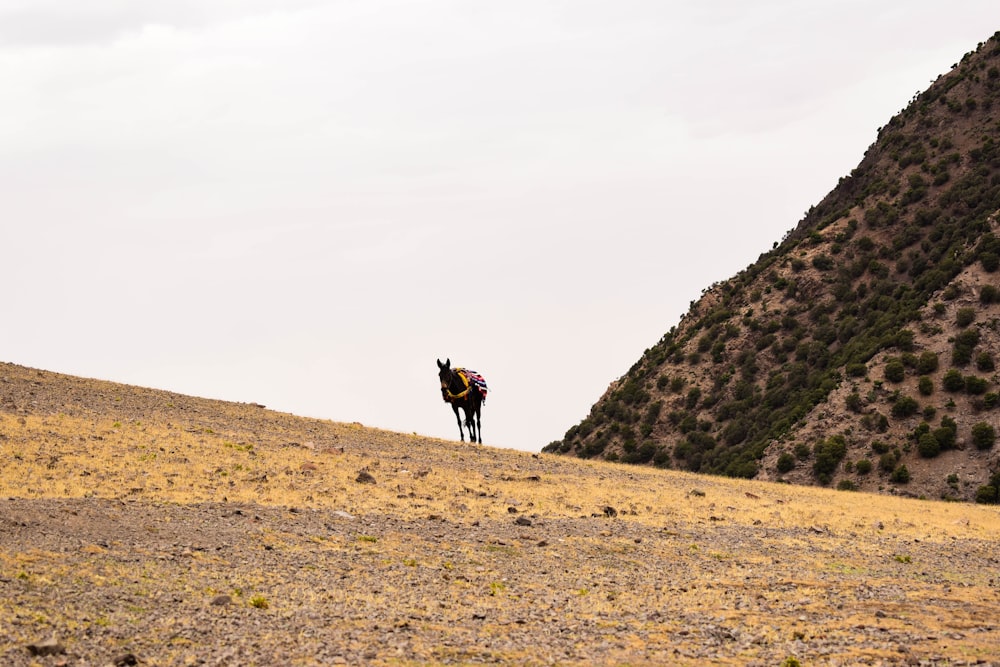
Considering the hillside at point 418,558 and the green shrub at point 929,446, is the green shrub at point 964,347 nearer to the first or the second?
the green shrub at point 929,446

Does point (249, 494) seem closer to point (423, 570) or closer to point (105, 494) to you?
point (105, 494)

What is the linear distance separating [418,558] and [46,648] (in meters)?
10.9

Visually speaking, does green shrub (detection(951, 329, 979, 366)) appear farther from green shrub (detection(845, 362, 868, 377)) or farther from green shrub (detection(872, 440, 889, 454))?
green shrub (detection(872, 440, 889, 454))

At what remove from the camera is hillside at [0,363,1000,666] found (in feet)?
58.2

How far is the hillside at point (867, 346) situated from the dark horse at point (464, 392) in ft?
69.1

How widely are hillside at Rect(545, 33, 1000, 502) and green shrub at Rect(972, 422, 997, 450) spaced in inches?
2.9

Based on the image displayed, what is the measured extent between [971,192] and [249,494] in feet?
226

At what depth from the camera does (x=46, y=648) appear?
15.4 meters

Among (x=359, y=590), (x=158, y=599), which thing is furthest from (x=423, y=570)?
(x=158, y=599)

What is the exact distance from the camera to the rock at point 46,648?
1530cm

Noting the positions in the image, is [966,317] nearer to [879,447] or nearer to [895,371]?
[895,371]

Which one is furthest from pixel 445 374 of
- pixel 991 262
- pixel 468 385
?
pixel 991 262

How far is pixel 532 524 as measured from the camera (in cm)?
3030

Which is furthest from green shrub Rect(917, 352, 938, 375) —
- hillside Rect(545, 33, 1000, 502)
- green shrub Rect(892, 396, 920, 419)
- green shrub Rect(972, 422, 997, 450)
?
green shrub Rect(972, 422, 997, 450)
